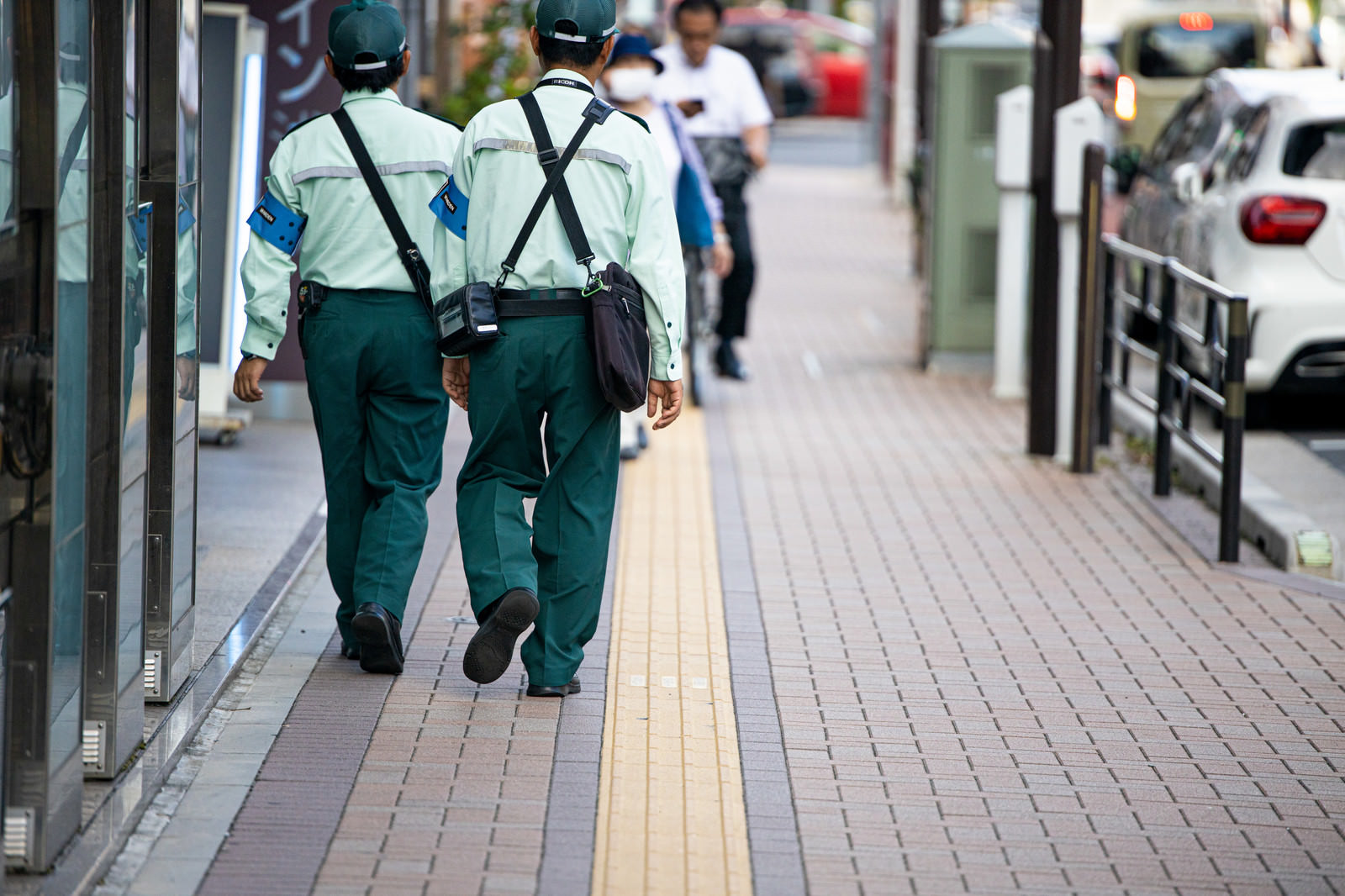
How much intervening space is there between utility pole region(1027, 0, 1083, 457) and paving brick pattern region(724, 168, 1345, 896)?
381mm

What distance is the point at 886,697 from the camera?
17.5ft

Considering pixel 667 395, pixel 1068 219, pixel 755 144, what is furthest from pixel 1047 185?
pixel 667 395

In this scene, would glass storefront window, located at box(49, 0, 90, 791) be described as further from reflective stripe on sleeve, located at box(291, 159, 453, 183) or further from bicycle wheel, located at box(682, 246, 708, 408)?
bicycle wheel, located at box(682, 246, 708, 408)

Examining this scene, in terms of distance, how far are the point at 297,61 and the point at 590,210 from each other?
4.40 metres

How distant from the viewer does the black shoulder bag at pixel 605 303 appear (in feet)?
15.7

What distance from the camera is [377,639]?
5.21 m

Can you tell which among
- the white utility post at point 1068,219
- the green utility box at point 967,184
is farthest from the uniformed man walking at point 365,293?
the green utility box at point 967,184

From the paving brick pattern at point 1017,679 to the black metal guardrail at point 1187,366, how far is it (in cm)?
27

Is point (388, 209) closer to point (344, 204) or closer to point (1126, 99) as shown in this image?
point (344, 204)

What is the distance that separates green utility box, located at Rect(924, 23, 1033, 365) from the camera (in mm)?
11383

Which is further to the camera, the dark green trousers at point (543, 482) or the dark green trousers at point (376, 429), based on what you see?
the dark green trousers at point (376, 429)

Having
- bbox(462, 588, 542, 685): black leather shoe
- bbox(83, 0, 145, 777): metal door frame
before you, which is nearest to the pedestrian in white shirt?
bbox(462, 588, 542, 685): black leather shoe

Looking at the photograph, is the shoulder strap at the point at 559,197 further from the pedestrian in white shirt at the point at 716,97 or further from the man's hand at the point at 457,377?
the pedestrian in white shirt at the point at 716,97

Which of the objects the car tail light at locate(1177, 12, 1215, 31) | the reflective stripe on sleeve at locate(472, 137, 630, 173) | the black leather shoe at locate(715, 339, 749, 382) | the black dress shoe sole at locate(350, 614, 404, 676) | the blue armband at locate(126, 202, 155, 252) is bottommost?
the black dress shoe sole at locate(350, 614, 404, 676)
